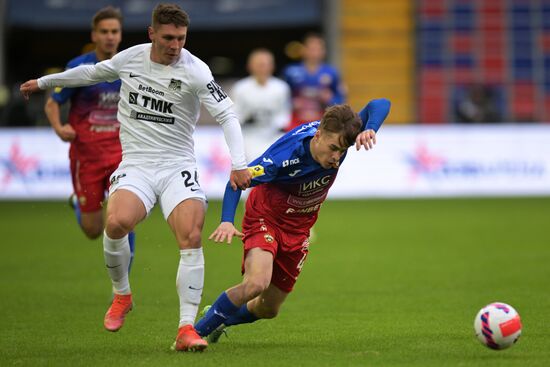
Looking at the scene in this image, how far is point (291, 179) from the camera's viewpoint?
687 centimetres

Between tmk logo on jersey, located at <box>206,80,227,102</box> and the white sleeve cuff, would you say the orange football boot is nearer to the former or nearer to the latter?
the white sleeve cuff

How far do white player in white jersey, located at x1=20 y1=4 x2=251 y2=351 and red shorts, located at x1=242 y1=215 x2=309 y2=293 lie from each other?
0.33 m

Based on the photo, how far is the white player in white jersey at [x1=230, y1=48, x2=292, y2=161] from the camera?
14.7 m

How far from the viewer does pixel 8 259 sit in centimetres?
1197

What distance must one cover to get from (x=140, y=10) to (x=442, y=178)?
378 inches

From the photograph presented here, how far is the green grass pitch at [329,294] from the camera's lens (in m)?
6.51

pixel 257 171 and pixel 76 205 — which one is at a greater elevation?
pixel 257 171

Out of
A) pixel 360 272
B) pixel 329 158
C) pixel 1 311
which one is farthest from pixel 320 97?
pixel 329 158

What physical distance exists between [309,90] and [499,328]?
28.8ft

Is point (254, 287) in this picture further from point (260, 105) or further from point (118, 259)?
point (260, 105)

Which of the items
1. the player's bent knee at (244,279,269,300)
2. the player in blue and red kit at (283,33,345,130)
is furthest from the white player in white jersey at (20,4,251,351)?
the player in blue and red kit at (283,33,345,130)

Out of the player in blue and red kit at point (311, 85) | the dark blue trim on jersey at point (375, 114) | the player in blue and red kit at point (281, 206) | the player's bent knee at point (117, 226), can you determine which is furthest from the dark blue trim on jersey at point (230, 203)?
the player in blue and red kit at point (311, 85)

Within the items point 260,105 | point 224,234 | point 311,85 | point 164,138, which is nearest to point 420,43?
point 311,85

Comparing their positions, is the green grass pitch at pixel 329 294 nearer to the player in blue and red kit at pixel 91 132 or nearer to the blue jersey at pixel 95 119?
the player in blue and red kit at pixel 91 132
